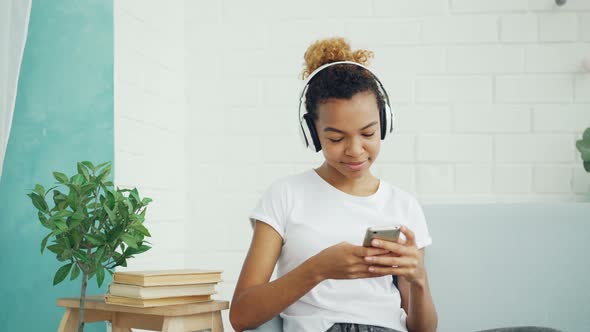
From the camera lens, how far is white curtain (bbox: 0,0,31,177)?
1.66m

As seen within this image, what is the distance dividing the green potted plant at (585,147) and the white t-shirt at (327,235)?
1.06m

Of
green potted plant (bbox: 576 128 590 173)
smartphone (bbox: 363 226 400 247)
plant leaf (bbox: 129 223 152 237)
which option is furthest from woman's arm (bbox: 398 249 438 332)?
green potted plant (bbox: 576 128 590 173)

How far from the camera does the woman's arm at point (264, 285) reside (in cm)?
158

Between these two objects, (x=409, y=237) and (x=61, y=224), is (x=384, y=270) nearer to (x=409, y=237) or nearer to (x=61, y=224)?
(x=409, y=237)

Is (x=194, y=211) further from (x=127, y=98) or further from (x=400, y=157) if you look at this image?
(x=400, y=157)

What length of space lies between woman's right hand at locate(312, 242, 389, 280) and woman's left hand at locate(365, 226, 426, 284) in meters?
0.01

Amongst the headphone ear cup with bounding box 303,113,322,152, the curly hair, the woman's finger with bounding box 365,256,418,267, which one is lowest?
the woman's finger with bounding box 365,256,418,267

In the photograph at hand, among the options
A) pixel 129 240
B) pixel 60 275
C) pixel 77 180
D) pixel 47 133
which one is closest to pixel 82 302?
pixel 60 275

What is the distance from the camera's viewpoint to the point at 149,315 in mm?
1922

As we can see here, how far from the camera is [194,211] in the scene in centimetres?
291

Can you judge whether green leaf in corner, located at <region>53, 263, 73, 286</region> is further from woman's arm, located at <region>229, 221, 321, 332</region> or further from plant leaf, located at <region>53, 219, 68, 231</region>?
woman's arm, located at <region>229, 221, 321, 332</region>

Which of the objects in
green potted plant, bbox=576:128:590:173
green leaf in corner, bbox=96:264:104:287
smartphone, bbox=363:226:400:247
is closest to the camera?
smartphone, bbox=363:226:400:247

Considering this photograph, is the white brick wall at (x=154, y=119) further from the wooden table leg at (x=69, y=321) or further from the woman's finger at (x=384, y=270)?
the woman's finger at (x=384, y=270)

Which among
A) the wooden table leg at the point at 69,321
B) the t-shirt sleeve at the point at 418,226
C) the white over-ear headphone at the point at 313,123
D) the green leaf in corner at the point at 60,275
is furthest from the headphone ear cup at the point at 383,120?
the wooden table leg at the point at 69,321
